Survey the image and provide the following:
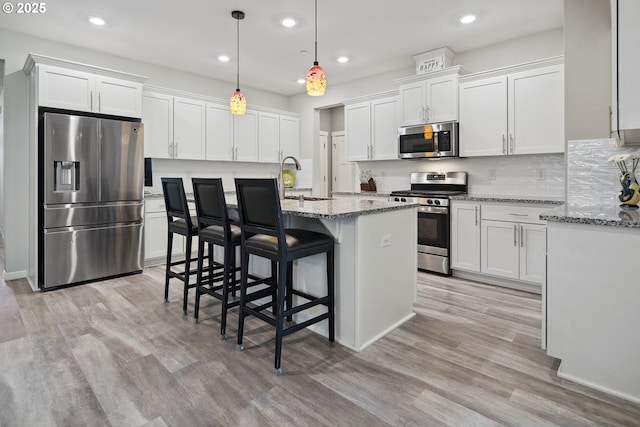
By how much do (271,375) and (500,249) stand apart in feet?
9.18

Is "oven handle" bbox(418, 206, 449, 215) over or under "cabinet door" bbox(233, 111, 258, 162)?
under

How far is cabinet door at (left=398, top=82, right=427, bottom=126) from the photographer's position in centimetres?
453

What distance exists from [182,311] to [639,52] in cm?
335

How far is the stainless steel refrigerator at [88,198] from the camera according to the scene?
3.62 m

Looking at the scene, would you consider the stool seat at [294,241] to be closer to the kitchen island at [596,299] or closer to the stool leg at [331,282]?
the stool leg at [331,282]

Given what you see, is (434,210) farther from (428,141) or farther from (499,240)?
(428,141)

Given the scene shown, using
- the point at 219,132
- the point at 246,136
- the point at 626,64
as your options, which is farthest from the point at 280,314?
the point at 246,136

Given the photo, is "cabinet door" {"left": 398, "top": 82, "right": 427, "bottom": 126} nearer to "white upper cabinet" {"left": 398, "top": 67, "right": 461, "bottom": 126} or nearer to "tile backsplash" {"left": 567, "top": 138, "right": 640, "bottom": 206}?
"white upper cabinet" {"left": 398, "top": 67, "right": 461, "bottom": 126}

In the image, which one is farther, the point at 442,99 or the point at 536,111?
the point at 442,99

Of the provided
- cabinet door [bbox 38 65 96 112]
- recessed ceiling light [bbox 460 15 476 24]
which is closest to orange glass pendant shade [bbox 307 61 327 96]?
recessed ceiling light [bbox 460 15 476 24]

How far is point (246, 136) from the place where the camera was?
5.77 meters

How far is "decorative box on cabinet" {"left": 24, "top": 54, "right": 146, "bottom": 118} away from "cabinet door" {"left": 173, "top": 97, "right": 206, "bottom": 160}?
707mm

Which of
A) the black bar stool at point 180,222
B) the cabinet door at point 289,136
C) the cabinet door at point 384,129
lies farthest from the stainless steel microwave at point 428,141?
the black bar stool at point 180,222

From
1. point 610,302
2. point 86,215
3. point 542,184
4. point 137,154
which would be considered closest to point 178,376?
point 610,302
